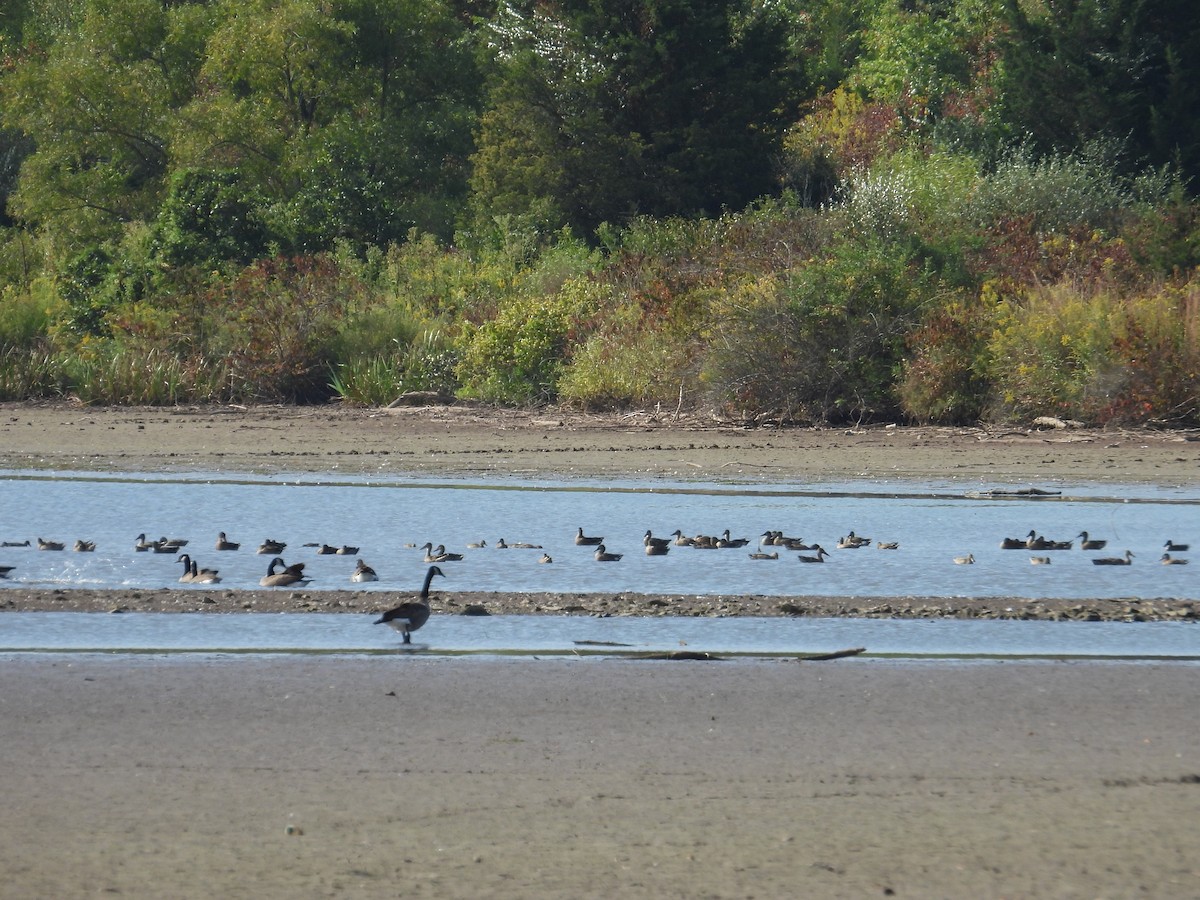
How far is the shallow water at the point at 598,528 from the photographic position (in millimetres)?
10648

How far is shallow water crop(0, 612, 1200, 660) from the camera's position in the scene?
8195 mm

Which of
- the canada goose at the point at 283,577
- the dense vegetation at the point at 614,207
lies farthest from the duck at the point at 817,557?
the dense vegetation at the point at 614,207

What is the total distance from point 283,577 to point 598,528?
3.84 meters

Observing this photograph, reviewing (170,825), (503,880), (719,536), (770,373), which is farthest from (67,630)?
(770,373)

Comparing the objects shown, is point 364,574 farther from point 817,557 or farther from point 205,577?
point 817,557

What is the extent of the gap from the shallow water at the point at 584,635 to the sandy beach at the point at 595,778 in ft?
1.12

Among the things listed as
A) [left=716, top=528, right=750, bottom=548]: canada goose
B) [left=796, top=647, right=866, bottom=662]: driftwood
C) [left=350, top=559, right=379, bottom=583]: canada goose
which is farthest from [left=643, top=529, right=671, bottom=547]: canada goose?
[left=796, top=647, right=866, bottom=662]: driftwood

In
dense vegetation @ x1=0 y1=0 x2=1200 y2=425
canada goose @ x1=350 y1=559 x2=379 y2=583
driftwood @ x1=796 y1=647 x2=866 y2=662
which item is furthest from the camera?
dense vegetation @ x1=0 y1=0 x2=1200 y2=425

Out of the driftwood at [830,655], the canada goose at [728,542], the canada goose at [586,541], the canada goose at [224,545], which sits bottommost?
the canada goose at [224,545]

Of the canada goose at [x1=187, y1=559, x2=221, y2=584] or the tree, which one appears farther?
the tree

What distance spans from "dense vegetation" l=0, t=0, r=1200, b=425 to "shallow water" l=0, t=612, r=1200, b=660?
12.4m

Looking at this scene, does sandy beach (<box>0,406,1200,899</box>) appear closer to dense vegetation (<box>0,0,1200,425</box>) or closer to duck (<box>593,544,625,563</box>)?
duck (<box>593,544,625,563</box>)

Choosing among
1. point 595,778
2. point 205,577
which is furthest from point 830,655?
point 205,577

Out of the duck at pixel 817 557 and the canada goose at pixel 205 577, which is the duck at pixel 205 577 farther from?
the duck at pixel 817 557
